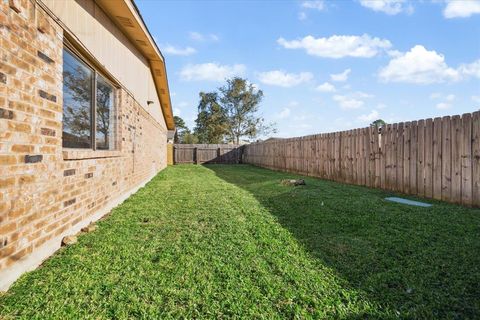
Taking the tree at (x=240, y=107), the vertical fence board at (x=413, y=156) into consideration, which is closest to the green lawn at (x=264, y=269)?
the vertical fence board at (x=413, y=156)

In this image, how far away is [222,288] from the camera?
6.01ft

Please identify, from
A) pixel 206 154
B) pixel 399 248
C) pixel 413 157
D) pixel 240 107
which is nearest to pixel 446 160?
pixel 413 157

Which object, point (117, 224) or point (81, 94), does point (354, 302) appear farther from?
point (81, 94)

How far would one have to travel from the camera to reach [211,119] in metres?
32.7

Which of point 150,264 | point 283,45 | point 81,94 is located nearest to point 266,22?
point 283,45

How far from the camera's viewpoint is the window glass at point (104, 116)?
4.00 metres

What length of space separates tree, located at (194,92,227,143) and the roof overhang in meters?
21.9

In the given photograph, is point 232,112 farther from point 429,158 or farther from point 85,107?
point 85,107

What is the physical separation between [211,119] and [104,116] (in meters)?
28.8

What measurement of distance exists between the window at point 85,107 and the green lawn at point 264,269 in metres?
1.21

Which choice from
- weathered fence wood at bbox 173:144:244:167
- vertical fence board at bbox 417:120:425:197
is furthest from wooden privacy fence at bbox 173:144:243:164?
vertical fence board at bbox 417:120:425:197

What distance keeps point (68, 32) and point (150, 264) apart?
2668 millimetres

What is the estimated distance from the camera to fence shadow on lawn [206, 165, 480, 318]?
168 cm

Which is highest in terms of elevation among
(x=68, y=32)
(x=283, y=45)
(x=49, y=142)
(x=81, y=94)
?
(x=283, y=45)
